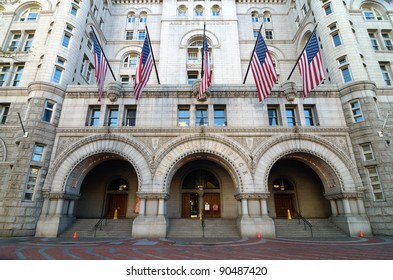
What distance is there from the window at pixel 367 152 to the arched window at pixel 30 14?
34962mm

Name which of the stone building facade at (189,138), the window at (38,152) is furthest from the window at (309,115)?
the window at (38,152)

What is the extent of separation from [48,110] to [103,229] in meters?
11.4

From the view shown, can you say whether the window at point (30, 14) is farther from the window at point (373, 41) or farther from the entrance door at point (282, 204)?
the window at point (373, 41)

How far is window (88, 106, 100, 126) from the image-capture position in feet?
63.1

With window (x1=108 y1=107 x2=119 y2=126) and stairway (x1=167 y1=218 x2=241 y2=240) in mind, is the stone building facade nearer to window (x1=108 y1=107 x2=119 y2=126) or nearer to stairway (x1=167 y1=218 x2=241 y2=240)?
window (x1=108 y1=107 x2=119 y2=126)

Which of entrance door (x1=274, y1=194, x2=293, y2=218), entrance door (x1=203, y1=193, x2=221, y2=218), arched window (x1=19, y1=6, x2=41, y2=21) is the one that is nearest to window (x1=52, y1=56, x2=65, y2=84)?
arched window (x1=19, y1=6, x2=41, y2=21)

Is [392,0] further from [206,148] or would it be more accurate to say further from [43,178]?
[43,178]

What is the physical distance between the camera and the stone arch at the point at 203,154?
1655 cm

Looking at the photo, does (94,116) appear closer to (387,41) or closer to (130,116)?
(130,116)

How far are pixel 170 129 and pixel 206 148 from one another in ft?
11.5

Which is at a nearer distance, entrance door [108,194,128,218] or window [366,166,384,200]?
window [366,166,384,200]

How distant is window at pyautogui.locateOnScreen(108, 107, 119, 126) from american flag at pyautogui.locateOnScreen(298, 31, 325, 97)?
16251 mm

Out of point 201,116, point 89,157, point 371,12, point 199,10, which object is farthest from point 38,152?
point 371,12

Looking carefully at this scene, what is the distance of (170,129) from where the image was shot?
17.9 m
